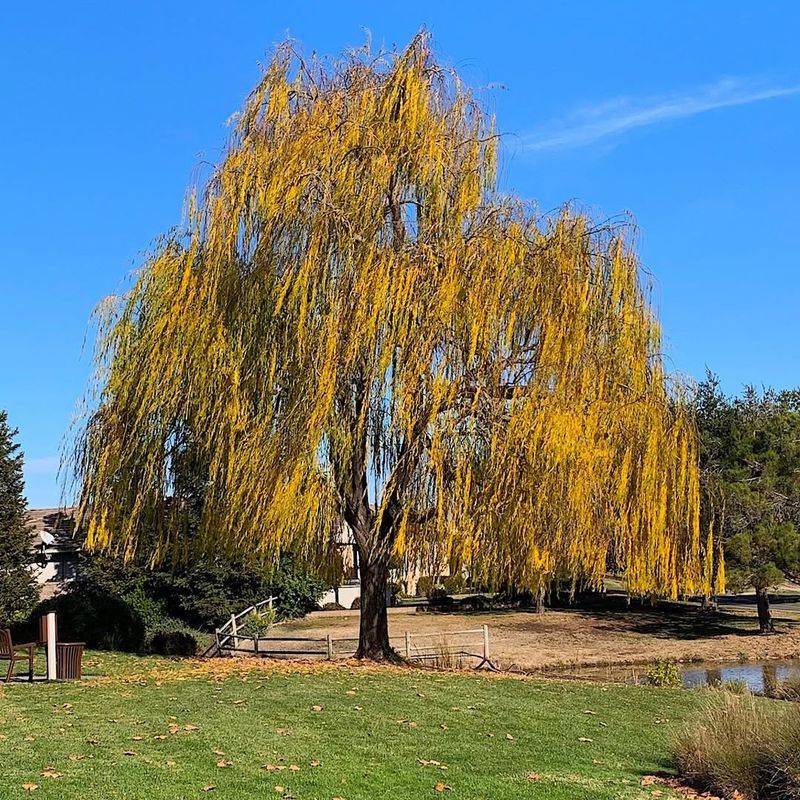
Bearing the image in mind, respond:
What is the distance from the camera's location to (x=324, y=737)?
33.7ft

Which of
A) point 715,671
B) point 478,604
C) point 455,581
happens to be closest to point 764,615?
point 715,671

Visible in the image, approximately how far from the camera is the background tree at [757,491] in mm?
33594

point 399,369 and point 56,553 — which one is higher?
point 399,369

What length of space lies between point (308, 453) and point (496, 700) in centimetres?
467

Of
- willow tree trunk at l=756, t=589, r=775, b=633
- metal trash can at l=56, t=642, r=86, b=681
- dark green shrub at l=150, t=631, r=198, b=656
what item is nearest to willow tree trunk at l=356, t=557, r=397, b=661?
metal trash can at l=56, t=642, r=86, b=681

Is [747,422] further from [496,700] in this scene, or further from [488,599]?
[496,700]

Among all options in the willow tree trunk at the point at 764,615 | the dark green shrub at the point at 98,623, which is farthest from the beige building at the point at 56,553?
the willow tree trunk at the point at 764,615

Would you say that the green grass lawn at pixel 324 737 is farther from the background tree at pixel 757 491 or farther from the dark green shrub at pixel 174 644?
the background tree at pixel 757 491

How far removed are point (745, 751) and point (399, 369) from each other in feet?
27.3

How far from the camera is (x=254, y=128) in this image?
17.6 metres

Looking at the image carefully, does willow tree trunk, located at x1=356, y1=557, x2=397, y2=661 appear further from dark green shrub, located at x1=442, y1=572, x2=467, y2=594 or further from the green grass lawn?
the green grass lawn

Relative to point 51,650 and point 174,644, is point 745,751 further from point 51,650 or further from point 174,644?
point 174,644

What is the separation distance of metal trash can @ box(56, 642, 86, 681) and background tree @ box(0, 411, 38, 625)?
6.06m

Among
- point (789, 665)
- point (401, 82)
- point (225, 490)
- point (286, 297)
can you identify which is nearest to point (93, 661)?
point (225, 490)
